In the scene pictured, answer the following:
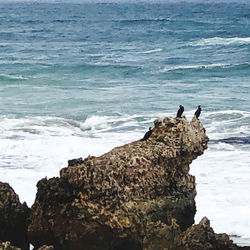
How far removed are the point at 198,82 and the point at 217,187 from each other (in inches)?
702

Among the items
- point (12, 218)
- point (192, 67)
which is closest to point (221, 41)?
point (192, 67)

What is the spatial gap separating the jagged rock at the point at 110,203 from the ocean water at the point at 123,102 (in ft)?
7.14

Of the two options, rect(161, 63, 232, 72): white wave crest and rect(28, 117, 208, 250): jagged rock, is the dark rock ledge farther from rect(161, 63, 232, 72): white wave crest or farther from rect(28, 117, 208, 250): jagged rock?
rect(161, 63, 232, 72): white wave crest

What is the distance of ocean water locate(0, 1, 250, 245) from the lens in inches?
478

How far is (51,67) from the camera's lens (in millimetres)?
34781

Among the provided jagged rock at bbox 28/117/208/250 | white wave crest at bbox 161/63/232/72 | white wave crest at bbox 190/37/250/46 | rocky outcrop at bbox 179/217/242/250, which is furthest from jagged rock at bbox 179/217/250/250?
white wave crest at bbox 190/37/250/46

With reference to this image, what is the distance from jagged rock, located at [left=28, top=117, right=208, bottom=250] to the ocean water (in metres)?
2.18

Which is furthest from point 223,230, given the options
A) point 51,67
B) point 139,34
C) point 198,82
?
point 139,34

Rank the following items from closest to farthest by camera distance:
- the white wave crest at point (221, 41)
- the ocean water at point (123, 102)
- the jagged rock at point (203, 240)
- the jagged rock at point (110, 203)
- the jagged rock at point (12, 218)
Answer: the jagged rock at point (203, 240) → the jagged rock at point (110, 203) → the jagged rock at point (12, 218) → the ocean water at point (123, 102) → the white wave crest at point (221, 41)

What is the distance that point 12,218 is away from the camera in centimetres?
679

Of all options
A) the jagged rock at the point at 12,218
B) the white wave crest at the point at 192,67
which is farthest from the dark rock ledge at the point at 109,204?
the white wave crest at the point at 192,67

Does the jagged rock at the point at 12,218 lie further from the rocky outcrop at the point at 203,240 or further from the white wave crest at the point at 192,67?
the white wave crest at the point at 192,67

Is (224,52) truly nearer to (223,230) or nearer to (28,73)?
(28,73)

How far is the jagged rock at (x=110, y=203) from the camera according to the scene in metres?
6.56
